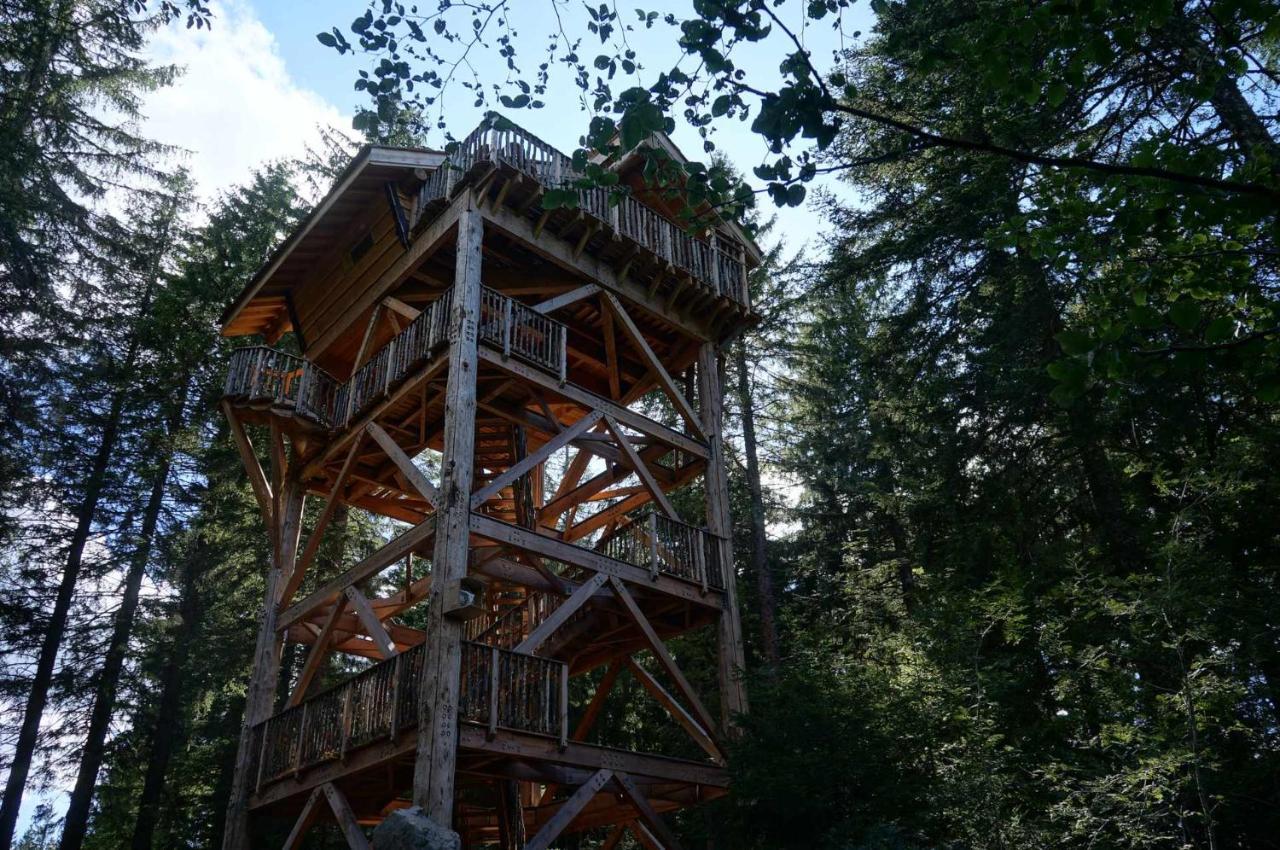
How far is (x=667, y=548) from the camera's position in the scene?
14289mm

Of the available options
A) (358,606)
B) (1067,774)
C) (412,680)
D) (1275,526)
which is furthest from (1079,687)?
(358,606)

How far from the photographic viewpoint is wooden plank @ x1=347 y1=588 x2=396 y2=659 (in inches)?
473

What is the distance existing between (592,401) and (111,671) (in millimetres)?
11740

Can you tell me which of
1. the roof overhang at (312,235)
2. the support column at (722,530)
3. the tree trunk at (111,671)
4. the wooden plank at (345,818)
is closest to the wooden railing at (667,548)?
the support column at (722,530)

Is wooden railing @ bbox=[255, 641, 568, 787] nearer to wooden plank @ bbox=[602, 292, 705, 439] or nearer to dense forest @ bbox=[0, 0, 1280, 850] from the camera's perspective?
dense forest @ bbox=[0, 0, 1280, 850]

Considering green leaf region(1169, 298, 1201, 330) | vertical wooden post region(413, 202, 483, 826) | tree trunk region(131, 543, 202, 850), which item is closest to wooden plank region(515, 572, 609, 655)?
vertical wooden post region(413, 202, 483, 826)

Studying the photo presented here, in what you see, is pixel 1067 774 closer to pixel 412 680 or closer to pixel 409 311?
pixel 412 680

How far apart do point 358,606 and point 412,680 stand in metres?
2.12

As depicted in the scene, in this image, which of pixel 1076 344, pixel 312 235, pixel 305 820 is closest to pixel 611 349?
pixel 312 235

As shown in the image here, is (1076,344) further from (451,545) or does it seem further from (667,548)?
(667,548)

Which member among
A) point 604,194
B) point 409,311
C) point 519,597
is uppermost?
point 604,194

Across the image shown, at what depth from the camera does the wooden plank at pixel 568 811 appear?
10.9 metres

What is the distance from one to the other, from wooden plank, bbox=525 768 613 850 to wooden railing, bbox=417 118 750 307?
7.61 metres

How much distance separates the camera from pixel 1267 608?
1020 centimetres
